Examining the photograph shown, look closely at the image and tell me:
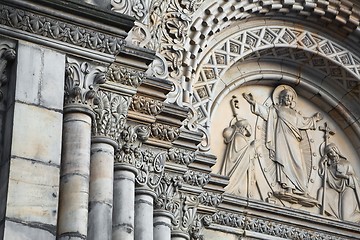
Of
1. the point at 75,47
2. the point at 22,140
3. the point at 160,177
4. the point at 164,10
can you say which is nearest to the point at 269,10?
the point at 164,10

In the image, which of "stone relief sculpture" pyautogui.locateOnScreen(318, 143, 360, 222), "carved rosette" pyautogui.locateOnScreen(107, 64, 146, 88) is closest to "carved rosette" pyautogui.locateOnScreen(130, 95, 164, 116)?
"carved rosette" pyautogui.locateOnScreen(107, 64, 146, 88)

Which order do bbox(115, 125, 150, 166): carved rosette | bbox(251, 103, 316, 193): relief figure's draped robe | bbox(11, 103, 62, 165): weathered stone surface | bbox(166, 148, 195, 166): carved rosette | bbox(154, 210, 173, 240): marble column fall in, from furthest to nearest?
bbox(251, 103, 316, 193): relief figure's draped robe < bbox(166, 148, 195, 166): carved rosette < bbox(154, 210, 173, 240): marble column < bbox(115, 125, 150, 166): carved rosette < bbox(11, 103, 62, 165): weathered stone surface

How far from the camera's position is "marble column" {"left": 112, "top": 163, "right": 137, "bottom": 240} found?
11445mm

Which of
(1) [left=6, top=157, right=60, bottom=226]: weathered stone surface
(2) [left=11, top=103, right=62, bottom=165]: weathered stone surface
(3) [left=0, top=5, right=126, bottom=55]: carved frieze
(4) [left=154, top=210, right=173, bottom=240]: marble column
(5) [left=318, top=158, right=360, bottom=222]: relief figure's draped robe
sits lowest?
(1) [left=6, top=157, right=60, bottom=226]: weathered stone surface

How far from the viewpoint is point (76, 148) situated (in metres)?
10.4

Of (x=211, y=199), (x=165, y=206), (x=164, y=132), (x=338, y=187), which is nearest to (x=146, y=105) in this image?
(x=164, y=132)

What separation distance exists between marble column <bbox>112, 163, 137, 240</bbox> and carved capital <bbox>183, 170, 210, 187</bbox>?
6.45 ft

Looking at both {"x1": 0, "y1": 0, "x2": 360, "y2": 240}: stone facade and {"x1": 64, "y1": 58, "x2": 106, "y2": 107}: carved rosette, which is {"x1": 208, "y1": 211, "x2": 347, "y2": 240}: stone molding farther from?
{"x1": 64, "y1": 58, "x2": 106, "y2": 107}: carved rosette

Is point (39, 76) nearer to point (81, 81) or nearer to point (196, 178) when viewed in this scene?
point (81, 81)

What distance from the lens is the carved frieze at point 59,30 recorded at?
10445mm

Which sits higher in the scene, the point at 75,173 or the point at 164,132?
the point at 164,132

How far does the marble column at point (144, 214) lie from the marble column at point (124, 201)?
382 mm

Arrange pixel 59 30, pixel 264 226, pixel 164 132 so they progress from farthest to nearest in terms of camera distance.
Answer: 1. pixel 264 226
2. pixel 164 132
3. pixel 59 30

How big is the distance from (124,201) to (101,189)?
2.93 feet
